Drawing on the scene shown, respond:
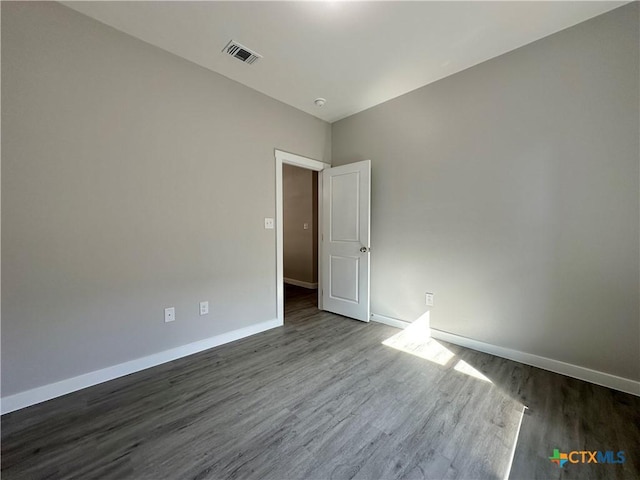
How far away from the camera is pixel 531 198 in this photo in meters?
2.11

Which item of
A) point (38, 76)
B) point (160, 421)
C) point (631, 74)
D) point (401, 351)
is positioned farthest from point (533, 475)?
point (38, 76)

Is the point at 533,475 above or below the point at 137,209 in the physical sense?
below

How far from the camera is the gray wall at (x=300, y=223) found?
4914 millimetres

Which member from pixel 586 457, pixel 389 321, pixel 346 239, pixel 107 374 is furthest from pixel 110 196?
pixel 586 457

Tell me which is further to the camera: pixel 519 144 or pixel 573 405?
pixel 519 144

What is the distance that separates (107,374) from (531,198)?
370cm

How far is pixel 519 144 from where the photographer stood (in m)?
2.15

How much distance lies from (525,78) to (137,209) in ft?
11.2

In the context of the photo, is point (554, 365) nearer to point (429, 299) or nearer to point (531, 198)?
point (429, 299)

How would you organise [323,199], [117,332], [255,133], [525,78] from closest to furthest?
[117,332] → [525,78] → [255,133] → [323,199]

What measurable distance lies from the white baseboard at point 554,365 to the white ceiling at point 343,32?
2.63 metres

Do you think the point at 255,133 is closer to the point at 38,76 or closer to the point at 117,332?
the point at 38,76

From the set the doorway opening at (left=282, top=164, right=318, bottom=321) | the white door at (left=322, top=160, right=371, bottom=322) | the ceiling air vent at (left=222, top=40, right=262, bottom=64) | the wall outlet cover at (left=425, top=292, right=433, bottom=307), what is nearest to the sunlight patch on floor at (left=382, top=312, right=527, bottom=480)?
the wall outlet cover at (left=425, top=292, right=433, bottom=307)

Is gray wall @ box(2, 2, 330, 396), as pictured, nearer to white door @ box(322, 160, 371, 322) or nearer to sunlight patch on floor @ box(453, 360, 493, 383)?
white door @ box(322, 160, 371, 322)
